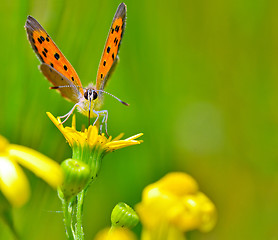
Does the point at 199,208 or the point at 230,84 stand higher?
the point at 230,84

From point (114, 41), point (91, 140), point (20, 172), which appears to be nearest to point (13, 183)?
point (20, 172)

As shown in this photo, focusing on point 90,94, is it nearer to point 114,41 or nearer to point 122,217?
point 114,41

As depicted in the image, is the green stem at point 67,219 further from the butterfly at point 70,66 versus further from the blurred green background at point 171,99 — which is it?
the blurred green background at point 171,99

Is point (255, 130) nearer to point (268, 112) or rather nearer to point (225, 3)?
point (268, 112)

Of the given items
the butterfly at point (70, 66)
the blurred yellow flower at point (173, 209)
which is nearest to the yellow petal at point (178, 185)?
the blurred yellow flower at point (173, 209)

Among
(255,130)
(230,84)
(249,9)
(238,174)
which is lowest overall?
(238,174)

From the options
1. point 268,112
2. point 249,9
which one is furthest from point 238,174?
point 249,9
